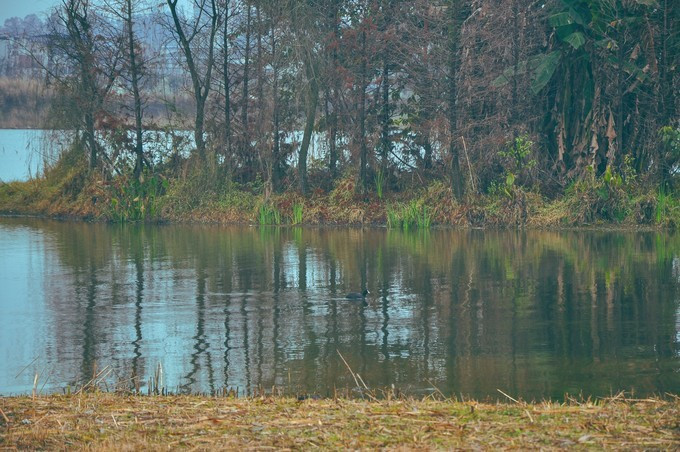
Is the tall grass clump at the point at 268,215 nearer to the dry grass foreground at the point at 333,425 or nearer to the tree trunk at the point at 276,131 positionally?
the tree trunk at the point at 276,131

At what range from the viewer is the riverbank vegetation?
29547 mm

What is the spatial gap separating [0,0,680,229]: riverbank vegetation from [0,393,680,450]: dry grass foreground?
21475 millimetres

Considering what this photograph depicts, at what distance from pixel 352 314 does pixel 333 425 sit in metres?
8.17

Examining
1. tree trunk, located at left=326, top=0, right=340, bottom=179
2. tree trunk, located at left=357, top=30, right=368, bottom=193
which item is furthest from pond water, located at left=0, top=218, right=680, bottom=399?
tree trunk, located at left=326, top=0, right=340, bottom=179

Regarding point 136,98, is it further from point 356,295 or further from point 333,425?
point 333,425

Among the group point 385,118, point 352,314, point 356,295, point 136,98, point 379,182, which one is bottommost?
point 352,314

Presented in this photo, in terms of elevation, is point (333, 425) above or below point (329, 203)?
below

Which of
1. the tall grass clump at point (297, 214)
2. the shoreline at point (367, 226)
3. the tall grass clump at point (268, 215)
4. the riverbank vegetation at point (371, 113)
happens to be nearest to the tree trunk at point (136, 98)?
the riverbank vegetation at point (371, 113)

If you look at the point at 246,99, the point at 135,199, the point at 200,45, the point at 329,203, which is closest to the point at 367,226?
the point at 329,203

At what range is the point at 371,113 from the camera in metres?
33.0

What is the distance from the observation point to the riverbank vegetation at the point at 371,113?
1163 inches

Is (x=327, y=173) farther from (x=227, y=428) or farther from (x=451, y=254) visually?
(x=227, y=428)

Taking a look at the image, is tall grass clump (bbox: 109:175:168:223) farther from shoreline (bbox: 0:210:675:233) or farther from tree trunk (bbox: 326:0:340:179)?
tree trunk (bbox: 326:0:340:179)

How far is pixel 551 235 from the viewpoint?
27469 millimetres
